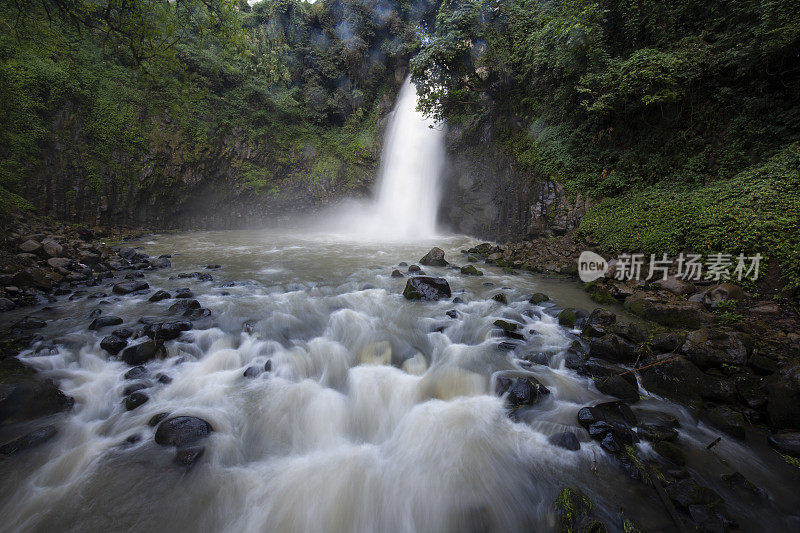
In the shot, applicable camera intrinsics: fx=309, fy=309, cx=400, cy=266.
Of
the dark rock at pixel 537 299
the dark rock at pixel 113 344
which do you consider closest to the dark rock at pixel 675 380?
the dark rock at pixel 537 299

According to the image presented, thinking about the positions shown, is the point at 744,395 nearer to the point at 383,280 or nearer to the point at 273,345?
the point at 273,345

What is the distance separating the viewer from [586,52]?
31.0ft

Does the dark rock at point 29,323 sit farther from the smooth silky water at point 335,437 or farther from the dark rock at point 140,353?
the dark rock at point 140,353

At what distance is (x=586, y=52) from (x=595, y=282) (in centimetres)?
722

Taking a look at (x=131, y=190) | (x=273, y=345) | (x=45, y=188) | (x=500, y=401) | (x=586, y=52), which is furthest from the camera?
(x=131, y=190)

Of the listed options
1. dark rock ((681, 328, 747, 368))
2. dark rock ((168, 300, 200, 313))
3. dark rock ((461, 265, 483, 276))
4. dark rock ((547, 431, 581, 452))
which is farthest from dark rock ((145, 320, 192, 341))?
dark rock ((681, 328, 747, 368))

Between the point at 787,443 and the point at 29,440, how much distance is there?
292 inches

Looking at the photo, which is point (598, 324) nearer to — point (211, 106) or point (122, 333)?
point (122, 333)

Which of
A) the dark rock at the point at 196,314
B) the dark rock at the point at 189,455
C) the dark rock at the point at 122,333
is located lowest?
the dark rock at the point at 189,455

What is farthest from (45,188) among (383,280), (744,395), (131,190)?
(744,395)

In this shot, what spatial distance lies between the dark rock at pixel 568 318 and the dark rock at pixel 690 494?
3.31 metres

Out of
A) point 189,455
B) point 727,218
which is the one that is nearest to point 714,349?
point 727,218

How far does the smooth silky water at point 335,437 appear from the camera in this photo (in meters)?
2.61

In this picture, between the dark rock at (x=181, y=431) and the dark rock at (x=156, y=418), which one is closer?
the dark rock at (x=181, y=431)
